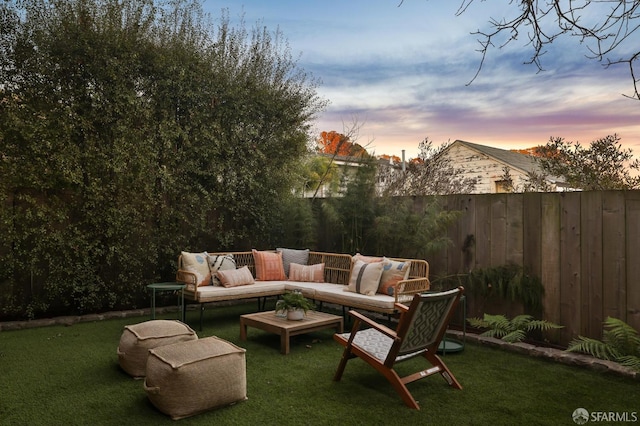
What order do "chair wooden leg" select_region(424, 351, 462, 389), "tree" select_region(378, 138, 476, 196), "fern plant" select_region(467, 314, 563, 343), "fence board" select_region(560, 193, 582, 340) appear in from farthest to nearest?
1. "tree" select_region(378, 138, 476, 196)
2. "fern plant" select_region(467, 314, 563, 343)
3. "fence board" select_region(560, 193, 582, 340)
4. "chair wooden leg" select_region(424, 351, 462, 389)

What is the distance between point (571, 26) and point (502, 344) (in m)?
3.33

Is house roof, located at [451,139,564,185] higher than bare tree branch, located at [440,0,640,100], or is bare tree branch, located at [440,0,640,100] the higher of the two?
house roof, located at [451,139,564,185]

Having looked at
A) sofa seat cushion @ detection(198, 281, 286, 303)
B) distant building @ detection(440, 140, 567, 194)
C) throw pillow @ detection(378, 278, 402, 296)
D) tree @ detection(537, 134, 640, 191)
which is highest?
distant building @ detection(440, 140, 567, 194)

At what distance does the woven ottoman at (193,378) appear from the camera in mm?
3061

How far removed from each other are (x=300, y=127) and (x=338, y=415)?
5576 mm

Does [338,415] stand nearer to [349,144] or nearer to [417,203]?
[417,203]

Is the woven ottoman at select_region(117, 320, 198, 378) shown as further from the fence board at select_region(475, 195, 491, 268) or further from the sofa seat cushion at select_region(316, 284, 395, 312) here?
the fence board at select_region(475, 195, 491, 268)

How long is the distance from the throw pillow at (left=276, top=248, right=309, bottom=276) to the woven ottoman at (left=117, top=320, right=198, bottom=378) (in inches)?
107

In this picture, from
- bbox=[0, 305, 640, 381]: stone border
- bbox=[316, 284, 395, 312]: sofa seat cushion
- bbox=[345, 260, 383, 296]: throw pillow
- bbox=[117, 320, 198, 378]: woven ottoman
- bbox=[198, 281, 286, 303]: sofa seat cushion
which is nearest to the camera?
bbox=[117, 320, 198, 378]: woven ottoman

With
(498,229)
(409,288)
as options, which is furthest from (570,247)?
(409,288)

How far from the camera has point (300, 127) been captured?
313 inches

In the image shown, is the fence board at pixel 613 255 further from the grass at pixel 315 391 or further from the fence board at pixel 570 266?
the grass at pixel 315 391

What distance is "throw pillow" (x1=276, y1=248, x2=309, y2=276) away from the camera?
A: 679 cm

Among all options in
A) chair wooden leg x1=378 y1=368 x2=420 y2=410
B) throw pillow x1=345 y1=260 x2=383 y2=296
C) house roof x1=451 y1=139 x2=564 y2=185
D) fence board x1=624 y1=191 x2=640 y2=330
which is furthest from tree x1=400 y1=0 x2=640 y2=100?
house roof x1=451 y1=139 x2=564 y2=185
